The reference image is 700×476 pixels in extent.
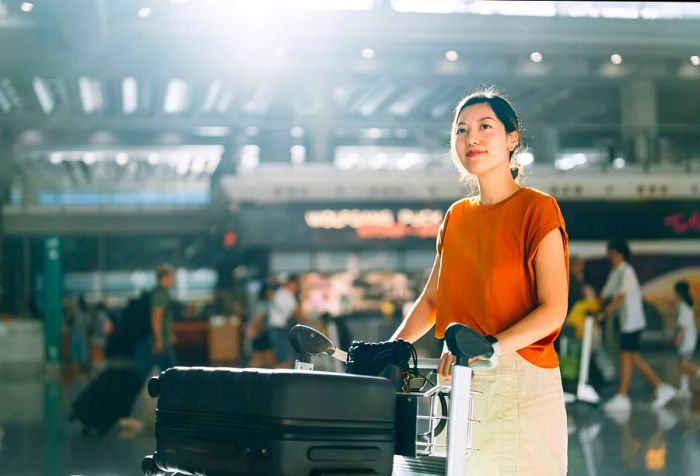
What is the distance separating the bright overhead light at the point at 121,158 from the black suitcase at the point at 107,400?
96.0 feet

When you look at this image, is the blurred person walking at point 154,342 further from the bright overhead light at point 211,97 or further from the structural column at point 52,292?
the bright overhead light at point 211,97

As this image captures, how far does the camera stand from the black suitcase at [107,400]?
11062mm

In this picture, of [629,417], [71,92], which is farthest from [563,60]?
[629,417]

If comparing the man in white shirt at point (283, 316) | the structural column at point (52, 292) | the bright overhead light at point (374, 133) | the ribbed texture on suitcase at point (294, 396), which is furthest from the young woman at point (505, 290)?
the bright overhead light at point (374, 133)

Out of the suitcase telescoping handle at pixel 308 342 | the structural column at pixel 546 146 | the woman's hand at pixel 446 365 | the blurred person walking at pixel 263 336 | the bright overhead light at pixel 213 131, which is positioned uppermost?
the bright overhead light at pixel 213 131

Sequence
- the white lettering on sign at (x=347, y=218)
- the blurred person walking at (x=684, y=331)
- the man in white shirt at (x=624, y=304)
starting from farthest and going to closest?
the white lettering on sign at (x=347, y=218)
the blurred person walking at (x=684, y=331)
the man in white shirt at (x=624, y=304)

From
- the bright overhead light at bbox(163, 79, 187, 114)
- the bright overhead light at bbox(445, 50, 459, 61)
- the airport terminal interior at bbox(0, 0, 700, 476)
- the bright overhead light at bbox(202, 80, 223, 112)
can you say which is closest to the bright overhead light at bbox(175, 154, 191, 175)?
the airport terminal interior at bbox(0, 0, 700, 476)

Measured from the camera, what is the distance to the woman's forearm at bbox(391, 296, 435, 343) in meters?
3.22

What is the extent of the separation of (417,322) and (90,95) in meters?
30.5

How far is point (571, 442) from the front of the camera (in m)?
9.74

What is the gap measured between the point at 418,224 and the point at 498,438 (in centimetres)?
1784

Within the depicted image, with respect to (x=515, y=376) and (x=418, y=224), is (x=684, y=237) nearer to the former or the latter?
(x=418, y=224)

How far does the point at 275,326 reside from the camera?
14.8 m

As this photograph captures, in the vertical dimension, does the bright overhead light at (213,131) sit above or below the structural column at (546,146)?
above
